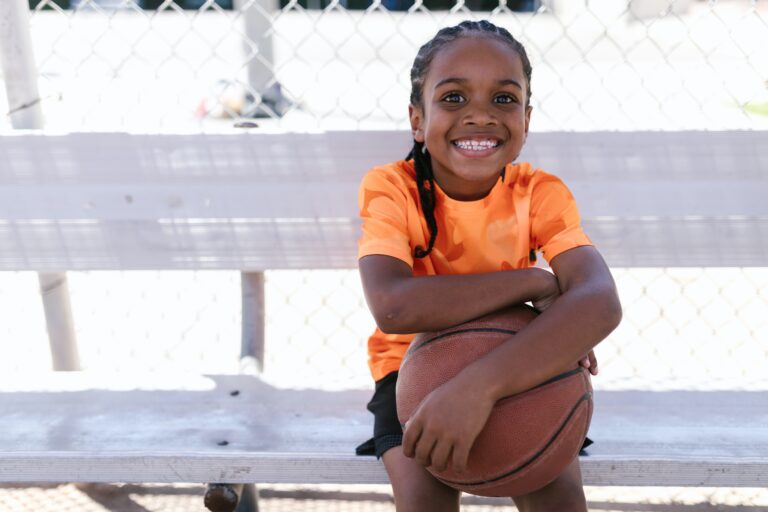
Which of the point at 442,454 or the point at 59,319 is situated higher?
the point at 442,454

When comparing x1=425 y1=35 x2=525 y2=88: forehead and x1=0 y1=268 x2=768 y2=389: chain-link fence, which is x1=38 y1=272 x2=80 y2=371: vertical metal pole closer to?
x1=0 y1=268 x2=768 y2=389: chain-link fence

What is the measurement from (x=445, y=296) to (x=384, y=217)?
1.02ft

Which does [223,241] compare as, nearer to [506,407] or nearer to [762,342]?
[506,407]

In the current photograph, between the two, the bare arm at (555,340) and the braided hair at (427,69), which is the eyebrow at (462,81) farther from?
the bare arm at (555,340)

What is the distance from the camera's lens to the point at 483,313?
1732 millimetres

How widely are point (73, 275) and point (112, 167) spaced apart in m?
2.74

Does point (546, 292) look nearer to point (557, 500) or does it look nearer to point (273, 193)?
point (557, 500)

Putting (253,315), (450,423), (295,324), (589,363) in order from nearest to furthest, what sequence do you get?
1. (450,423)
2. (589,363)
3. (253,315)
4. (295,324)

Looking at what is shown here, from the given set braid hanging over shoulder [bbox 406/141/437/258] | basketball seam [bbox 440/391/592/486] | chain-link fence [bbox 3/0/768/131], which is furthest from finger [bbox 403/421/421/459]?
chain-link fence [bbox 3/0/768/131]

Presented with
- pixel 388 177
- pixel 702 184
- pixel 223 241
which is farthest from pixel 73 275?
pixel 702 184

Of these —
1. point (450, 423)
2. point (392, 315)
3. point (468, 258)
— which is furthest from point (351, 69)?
point (450, 423)

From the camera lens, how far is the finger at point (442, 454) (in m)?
1.60

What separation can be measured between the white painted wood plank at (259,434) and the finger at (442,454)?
0.37 metres

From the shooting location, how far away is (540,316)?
170 centimetres
